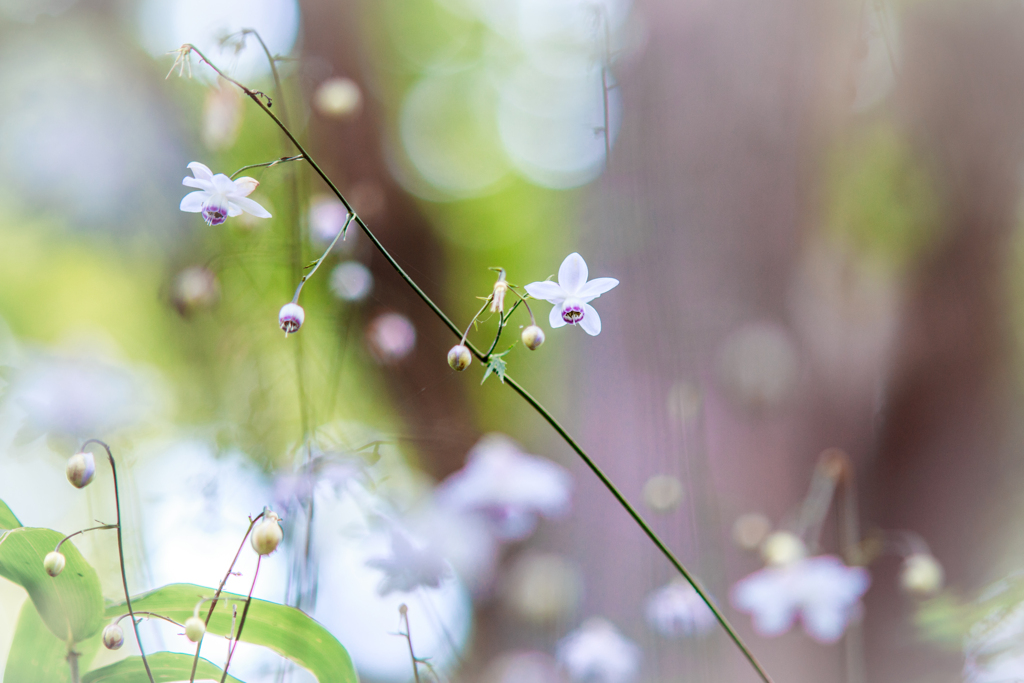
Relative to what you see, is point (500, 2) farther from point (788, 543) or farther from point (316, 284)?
point (788, 543)

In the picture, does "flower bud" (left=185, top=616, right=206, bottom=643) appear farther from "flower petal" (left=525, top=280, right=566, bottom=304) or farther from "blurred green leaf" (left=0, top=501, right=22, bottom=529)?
"flower petal" (left=525, top=280, right=566, bottom=304)

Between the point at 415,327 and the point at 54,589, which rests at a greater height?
the point at 415,327

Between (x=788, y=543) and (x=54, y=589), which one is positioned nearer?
(x=54, y=589)

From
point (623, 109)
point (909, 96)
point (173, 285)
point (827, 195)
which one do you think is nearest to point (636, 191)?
point (623, 109)

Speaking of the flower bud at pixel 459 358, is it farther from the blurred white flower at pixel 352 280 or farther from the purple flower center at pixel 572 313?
the blurred white flower at pixel 352 280

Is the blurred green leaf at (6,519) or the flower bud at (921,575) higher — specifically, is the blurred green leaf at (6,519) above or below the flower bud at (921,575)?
below

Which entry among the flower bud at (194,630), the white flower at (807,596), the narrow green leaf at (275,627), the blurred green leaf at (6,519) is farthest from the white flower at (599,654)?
the blurred green leaf at (6,519)

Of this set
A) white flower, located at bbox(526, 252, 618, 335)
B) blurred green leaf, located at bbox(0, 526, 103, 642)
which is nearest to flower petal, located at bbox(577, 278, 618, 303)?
white flower, located at bbox(526, 252, 618, 335)
